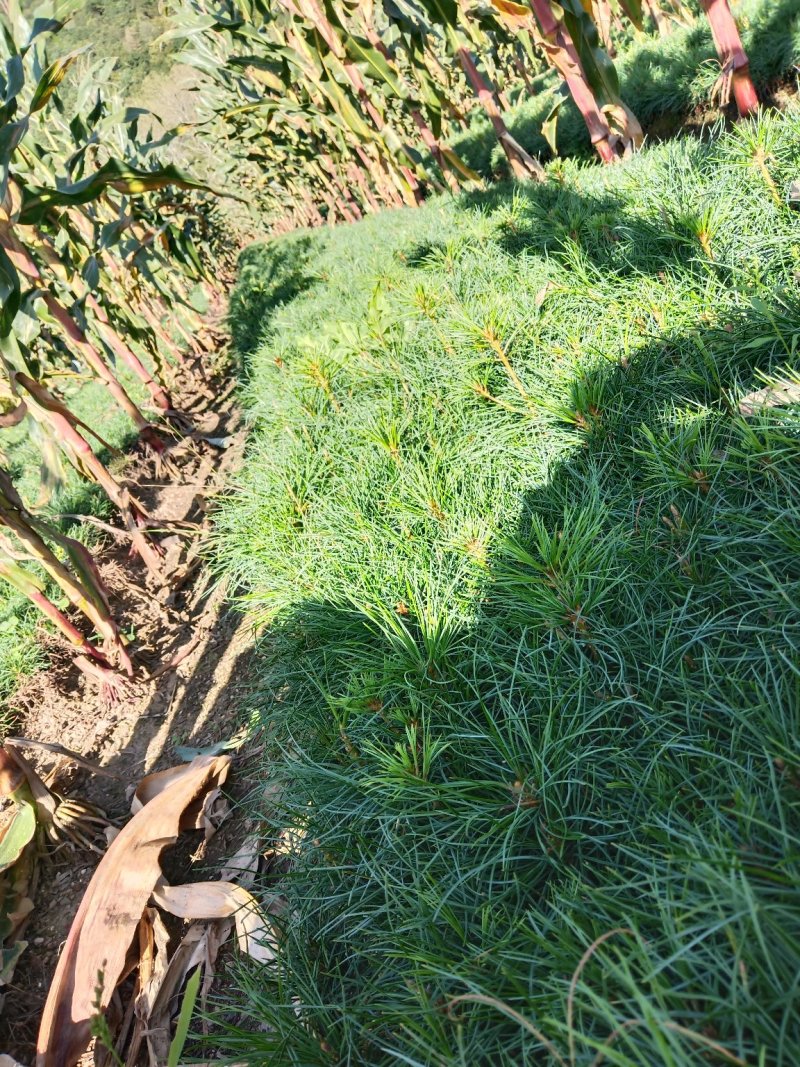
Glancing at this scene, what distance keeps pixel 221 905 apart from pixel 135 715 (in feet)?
4.65

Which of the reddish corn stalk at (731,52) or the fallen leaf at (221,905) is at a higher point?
the reddish corn stalk at (731,52)

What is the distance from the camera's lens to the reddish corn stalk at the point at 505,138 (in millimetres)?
4496

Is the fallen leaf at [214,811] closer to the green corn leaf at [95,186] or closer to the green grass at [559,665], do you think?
the green grass at [559,665]

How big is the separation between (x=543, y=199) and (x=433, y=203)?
2.78 m

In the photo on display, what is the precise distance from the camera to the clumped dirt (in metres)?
1.97

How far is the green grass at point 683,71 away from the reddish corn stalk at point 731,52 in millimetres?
223

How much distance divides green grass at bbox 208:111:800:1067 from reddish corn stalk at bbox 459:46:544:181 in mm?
1783

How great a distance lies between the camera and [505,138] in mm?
4531

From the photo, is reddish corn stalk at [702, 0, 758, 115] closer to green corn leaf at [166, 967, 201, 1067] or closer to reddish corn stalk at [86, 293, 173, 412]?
green corn leaf at [166, 967, 201, 1067]

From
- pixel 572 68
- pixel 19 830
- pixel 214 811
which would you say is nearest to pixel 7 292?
pixel 19 830

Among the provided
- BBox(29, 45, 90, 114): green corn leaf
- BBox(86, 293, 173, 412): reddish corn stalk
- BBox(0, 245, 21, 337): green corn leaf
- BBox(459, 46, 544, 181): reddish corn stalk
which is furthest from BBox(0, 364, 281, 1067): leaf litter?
BBox(459, 46, 544, 181): reddish corn stalk

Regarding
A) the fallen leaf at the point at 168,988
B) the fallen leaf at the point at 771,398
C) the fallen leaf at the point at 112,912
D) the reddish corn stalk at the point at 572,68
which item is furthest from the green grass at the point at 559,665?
the reddish corn stalk at the point at 572,68

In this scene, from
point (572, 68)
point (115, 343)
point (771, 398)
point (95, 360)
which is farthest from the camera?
point (115, 343)

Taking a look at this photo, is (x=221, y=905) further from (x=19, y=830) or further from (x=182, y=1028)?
(x=19, y=830)
